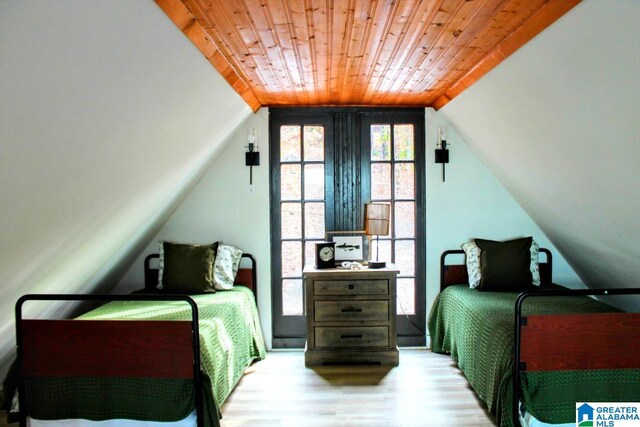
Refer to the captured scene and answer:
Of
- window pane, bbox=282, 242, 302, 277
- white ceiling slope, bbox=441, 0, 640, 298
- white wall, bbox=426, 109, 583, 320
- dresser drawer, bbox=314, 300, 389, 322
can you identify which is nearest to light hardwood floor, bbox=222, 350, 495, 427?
dresser drawer, bbox=314, 300, 389, 322

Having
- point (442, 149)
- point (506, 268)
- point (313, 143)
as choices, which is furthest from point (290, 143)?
point (506, 268)

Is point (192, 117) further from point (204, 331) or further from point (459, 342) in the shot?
point (459, 342)

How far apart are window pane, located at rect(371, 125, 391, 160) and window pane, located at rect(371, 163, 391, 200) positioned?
80mm

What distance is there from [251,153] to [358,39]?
5.64ft

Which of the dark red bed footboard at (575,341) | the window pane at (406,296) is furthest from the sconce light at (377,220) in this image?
the dark red bed footboard at (575,341)

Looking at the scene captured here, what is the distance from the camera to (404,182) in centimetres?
370

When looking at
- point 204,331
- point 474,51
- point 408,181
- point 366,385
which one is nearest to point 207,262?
point 204,331

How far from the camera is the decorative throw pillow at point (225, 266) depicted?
337 centimetres

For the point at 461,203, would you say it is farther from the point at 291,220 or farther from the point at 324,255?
the point at 291,220

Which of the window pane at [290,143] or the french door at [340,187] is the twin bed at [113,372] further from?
the window pane at [290,143]

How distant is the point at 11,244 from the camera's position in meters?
1.69

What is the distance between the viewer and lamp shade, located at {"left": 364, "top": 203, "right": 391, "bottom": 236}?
134 inches

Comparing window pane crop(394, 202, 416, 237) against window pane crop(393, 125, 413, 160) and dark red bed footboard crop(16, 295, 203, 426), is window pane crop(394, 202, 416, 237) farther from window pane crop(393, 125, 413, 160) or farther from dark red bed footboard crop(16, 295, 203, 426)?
dark red bed footboard crop(16, 295, 203, 426)

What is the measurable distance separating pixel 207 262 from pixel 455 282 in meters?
2.10
